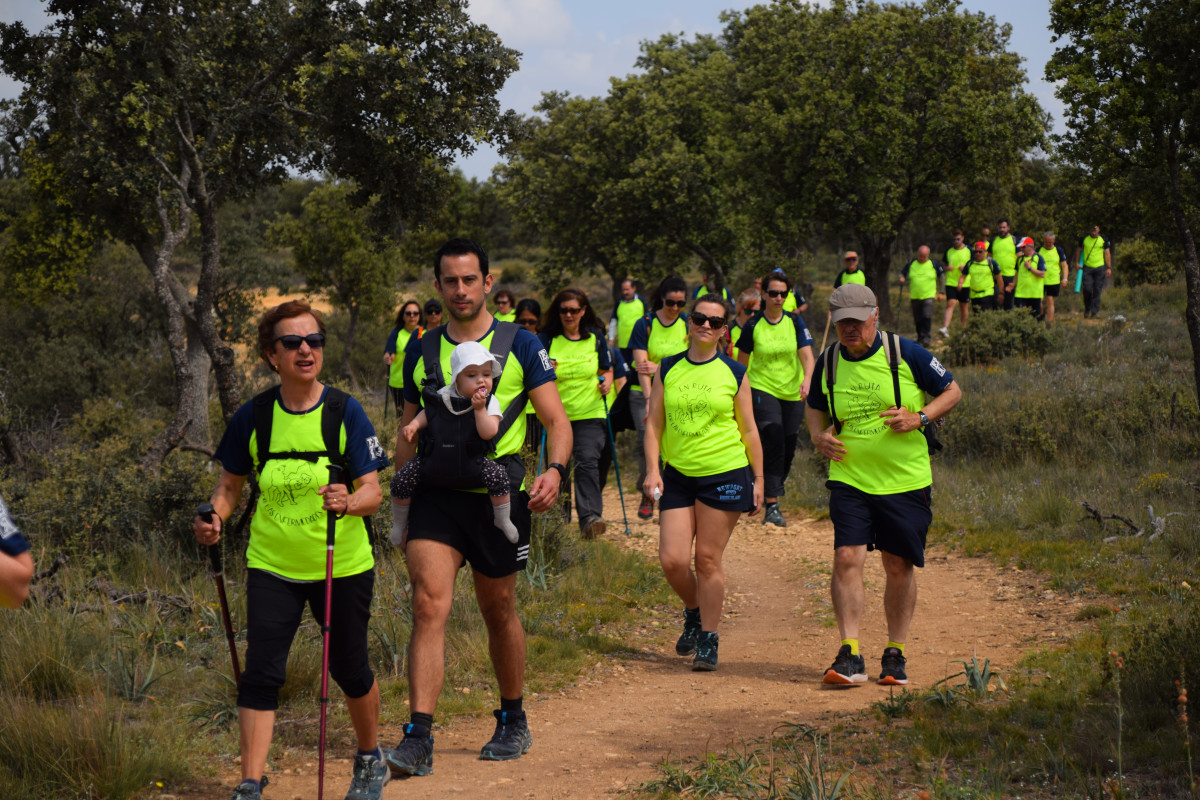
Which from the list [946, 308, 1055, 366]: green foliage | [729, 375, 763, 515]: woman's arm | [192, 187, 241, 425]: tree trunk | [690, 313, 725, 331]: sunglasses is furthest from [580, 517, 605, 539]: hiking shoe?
[946, 308, 1055, 366]: green foliage

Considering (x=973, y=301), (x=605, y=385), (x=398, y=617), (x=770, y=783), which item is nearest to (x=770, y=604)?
(x=605, y=385)

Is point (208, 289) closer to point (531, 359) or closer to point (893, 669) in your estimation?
point (531, 359)

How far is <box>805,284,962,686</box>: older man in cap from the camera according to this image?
5.93 metres

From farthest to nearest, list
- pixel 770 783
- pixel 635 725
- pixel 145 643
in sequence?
pixel 145 643 < pixel 635 725 < pixel 770 783

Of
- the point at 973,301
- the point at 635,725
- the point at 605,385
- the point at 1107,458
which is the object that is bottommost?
the point at 635,725

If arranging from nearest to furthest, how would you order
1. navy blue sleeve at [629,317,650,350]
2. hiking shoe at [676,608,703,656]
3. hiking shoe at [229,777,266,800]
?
hiking shoe at [229,777,266,800] < hiking shoe at [676,608,703,656] < navy blue sleeve at [629,317,650,350]

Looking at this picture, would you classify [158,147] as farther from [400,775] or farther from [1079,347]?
[1079,347]

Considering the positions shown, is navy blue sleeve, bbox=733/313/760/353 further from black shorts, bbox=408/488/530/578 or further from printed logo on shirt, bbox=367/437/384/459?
printed logo on shirt, bbox=367/437/384/459

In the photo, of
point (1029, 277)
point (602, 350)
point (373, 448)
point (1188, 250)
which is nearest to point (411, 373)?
point (373, 448)

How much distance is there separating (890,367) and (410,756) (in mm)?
3207

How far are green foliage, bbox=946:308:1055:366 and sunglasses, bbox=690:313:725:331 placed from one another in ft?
42.3

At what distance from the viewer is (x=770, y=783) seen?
402cm

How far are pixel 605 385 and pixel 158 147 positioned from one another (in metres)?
7.23

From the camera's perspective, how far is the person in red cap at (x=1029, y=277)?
817 inches
